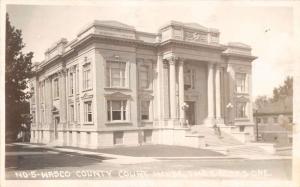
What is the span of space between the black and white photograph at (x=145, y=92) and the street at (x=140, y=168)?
2 cm

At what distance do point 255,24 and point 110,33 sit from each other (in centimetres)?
357

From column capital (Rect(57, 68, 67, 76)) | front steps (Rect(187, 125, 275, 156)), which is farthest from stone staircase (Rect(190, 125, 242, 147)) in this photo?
column capital (Rect(57, 68, 67, 76))

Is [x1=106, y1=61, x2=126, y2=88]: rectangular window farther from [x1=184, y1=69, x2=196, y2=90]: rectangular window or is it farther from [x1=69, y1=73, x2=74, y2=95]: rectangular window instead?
[x1=184, y1=69, x2=196, y2=90]: rectangular window

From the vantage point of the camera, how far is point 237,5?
7969 millimetres

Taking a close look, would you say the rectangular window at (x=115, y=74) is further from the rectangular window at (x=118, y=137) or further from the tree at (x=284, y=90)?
the tree at (x=284, y=90)

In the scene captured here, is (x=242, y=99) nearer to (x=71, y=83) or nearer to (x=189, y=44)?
(x=189, y=44)

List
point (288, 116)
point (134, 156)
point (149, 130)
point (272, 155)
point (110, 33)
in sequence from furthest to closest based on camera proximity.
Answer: point (149, 130)
point (110, 33)
point (134, 156)
point (272, 155)
point (288, 116)

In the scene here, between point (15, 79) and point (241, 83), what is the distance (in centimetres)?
559

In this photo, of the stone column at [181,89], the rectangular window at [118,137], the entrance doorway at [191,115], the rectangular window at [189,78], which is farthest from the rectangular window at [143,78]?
the entrance doorway at [191,115]

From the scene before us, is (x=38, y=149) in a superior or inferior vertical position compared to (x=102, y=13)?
inferior

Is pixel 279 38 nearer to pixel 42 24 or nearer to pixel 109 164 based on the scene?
pixel 109 164

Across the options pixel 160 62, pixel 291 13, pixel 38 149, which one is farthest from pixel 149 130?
pixel 291 13

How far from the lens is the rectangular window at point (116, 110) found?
445 inches

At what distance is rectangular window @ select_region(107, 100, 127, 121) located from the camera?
445 inches
